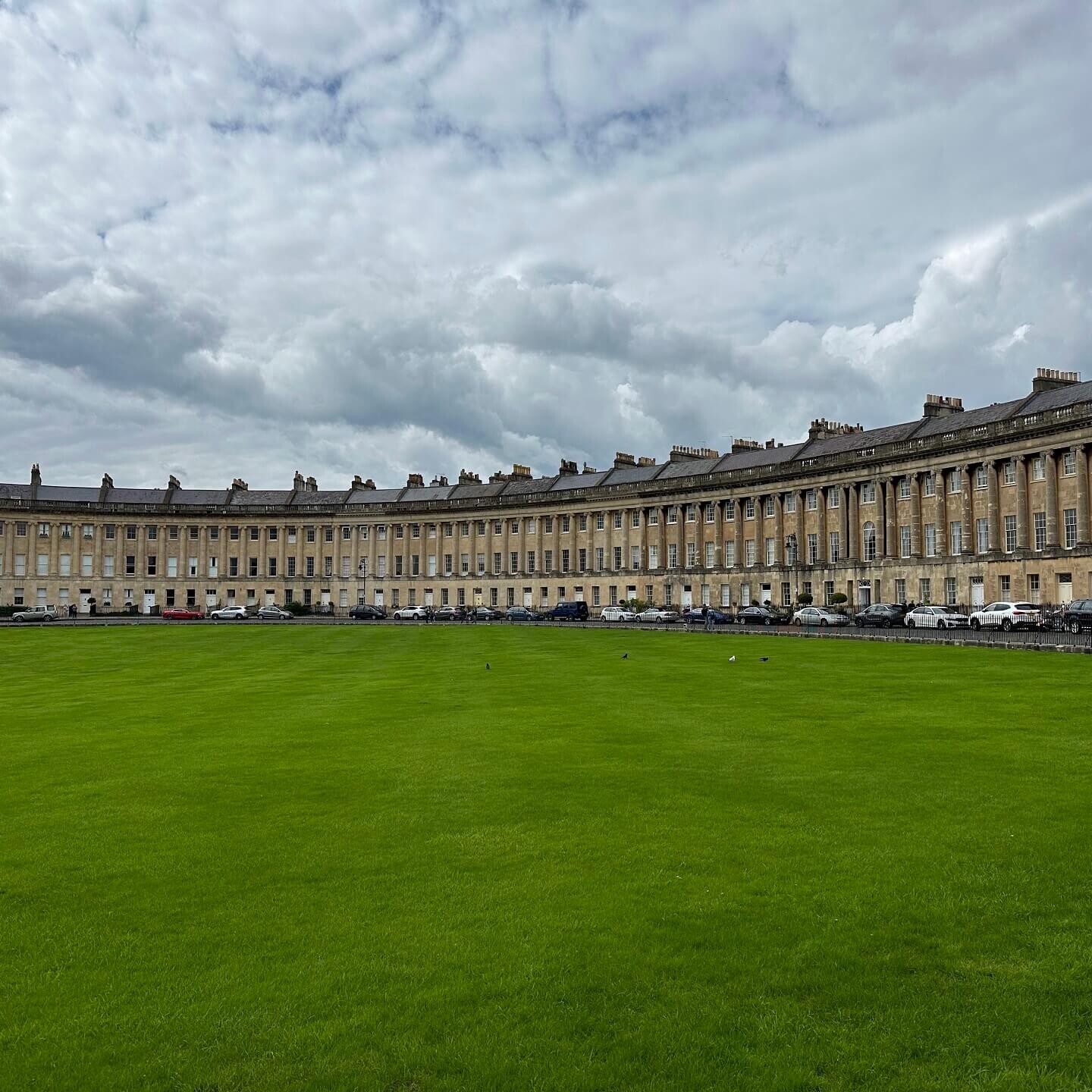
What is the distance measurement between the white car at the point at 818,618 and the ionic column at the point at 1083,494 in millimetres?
16034

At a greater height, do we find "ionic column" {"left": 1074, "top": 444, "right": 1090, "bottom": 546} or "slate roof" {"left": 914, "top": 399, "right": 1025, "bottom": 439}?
"slate roof" {"left": 914, "top": 399, "right": 1025, "bottom": 439}

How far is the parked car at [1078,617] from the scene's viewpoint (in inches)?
1729

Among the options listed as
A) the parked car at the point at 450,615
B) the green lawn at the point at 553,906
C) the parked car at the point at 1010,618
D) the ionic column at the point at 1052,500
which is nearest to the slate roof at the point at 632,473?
the parked car at the point at 450,615

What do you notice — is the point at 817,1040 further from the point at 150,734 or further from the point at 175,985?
the point at 150,734

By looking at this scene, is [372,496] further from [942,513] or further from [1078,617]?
[1078,617]

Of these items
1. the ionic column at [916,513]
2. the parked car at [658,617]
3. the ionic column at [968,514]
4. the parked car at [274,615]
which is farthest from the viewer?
the parked car at [274,615]

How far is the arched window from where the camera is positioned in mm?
78062

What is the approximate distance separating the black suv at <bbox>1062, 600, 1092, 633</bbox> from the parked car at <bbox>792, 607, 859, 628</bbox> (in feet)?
55.2

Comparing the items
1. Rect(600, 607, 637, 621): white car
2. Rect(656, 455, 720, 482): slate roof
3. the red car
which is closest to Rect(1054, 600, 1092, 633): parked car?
Rect(600, 607, 637, 621): white car

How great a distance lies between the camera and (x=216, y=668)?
32.2 meters

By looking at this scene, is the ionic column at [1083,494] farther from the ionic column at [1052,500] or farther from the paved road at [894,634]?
the paved road at [894,634]

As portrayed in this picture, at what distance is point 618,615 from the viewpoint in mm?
81812

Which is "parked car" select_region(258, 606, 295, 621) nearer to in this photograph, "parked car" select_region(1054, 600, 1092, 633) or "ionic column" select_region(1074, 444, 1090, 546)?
"ionic column" select_region(1074, 444, 1090, 546)

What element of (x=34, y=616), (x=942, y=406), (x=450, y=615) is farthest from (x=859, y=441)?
(x=34, y=616)
